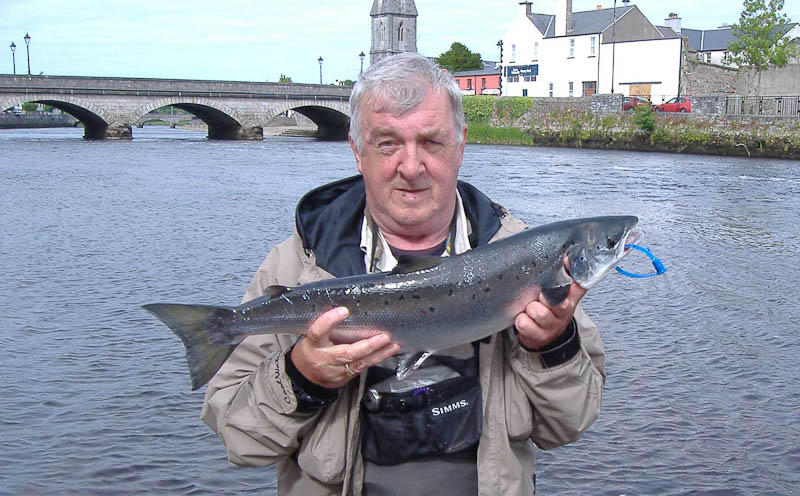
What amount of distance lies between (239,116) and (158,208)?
45632 mm

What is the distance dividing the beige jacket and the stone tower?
100m

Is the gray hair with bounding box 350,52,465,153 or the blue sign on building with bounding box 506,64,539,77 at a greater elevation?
the blue sign on building with bounding box 506,64,539,77

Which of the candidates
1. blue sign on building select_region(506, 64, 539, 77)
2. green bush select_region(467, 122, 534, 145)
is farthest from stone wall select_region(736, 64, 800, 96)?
blue sign on building select_region(506, 64, 539, 77)

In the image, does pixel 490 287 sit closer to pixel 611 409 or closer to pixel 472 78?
pixel 611 409

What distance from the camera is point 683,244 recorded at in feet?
50.4

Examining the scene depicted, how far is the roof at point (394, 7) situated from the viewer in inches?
3989

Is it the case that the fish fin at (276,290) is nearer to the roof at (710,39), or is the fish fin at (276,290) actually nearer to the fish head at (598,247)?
the fish head at (598,247)

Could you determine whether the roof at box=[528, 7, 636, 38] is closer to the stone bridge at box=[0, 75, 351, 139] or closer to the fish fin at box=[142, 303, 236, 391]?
the stone bridge at box=[0, 75, 351, 139]

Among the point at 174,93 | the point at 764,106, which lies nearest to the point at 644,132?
the point at 764,106

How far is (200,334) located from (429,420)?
2.86 ft

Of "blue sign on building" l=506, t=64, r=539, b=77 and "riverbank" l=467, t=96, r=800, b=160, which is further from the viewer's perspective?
"blue sign on building" l=506, t=64, r=539, b=77

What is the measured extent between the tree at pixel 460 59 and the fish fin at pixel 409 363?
103m

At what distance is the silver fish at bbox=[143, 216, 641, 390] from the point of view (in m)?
2.84

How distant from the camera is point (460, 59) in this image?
104m
